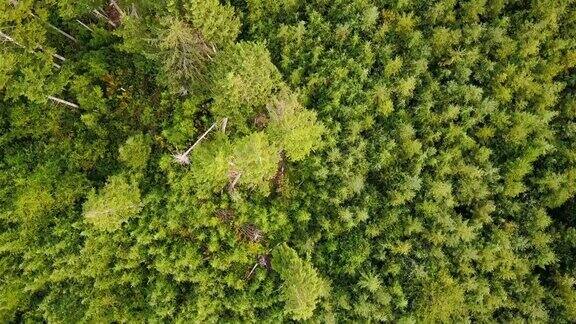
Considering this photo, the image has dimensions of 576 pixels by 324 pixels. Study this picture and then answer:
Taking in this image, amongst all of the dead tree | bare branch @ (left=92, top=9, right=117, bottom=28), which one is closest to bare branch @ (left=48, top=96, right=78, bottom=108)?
bare branch @ (left=92, top=9, right=117, bottom=28)

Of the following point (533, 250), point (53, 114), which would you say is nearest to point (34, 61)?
point (53, 114)

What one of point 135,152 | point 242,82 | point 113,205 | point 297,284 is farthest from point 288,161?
point 113,205

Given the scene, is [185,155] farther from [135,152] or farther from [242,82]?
[242,82]

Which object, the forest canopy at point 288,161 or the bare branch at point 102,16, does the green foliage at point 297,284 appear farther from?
the bare branch at point 102,16

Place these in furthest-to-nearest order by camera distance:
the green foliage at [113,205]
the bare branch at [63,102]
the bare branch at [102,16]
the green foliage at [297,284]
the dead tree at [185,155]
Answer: the bare branch at [102,16], the bare branch at [63,102], the dead tree at [185,155], the green foliage at [113,205], the green foliage at [297,284]

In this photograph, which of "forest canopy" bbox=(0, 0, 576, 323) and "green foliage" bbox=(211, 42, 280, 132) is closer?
"green foliage" bbox=(211, 42, 280, 132)

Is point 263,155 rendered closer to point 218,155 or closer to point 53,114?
point 218,155

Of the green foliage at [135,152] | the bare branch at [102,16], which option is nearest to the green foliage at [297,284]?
the green foliage at [135,152]

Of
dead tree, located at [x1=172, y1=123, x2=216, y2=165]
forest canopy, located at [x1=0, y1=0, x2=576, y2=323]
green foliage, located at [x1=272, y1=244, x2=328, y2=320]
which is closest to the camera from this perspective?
green foliage, located at [x1=272, y1=244, x2=328, y2=320]

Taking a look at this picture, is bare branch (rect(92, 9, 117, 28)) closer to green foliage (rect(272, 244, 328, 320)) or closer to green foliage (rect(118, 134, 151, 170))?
green foliage (rect(118, 134, 151, 170))
